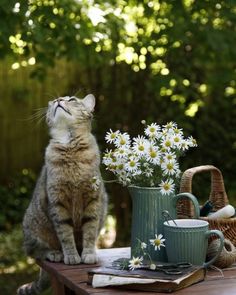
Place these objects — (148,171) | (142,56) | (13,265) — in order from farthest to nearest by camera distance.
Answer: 1. (142,56)
2. (13,265)
3. (148,171)

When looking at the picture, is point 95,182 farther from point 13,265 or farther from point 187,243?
point 13,265

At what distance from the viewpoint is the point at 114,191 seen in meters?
5.72

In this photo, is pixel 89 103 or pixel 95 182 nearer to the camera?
pixel 95 182

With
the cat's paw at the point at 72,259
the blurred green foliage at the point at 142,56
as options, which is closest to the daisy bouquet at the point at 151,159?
the cat's paw at the point at 72,259

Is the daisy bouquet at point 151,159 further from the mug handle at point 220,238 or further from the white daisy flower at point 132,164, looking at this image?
the mug handle at point 220,238

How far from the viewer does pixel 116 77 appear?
19.6ft

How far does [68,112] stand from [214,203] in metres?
0.78

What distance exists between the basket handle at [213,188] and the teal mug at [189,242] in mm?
274

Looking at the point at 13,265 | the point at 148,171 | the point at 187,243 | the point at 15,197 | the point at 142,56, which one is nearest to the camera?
the point at 187,243

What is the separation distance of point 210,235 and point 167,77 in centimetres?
243

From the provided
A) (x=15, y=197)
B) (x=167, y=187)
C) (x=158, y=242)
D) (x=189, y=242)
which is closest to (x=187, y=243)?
(x=189, y=242)

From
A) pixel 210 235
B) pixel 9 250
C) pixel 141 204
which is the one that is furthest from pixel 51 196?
pixel 9 250

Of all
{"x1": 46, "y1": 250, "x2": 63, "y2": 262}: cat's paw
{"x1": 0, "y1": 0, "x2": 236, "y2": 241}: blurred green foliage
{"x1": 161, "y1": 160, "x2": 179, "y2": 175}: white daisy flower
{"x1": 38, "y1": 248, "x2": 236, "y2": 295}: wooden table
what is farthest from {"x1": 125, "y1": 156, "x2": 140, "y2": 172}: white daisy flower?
{"x1": 0, "y1": 0, "x2": 236, "y2": 241}: blurred green foliage

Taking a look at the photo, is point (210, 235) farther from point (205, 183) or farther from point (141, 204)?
point (205, 183)
